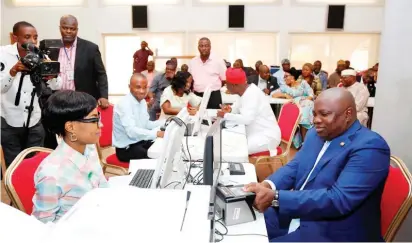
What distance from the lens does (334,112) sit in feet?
5.55

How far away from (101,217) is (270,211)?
1307 mm

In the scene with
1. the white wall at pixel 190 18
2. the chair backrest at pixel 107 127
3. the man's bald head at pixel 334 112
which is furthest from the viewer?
the white wall at pixel 190 18

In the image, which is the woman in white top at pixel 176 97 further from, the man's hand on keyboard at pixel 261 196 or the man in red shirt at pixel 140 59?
the man in red shirt at pixel 140 59

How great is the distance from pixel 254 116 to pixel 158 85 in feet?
6.36

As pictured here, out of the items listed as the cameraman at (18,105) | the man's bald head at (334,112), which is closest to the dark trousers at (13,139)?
the cameraman at (18,105)

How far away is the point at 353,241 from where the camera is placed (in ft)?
5.44

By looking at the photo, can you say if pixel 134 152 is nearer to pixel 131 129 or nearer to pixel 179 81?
pixel 131 129

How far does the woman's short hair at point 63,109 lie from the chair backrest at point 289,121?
7.55ft

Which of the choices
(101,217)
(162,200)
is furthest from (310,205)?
(101,217)

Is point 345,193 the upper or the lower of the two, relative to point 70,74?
lower

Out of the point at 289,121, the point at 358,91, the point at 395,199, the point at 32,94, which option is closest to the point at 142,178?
the point at 395,199

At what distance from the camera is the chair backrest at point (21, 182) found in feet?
5.24

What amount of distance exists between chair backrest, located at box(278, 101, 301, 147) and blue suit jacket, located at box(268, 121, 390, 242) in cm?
173

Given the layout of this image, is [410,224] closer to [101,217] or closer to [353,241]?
[353,241]
